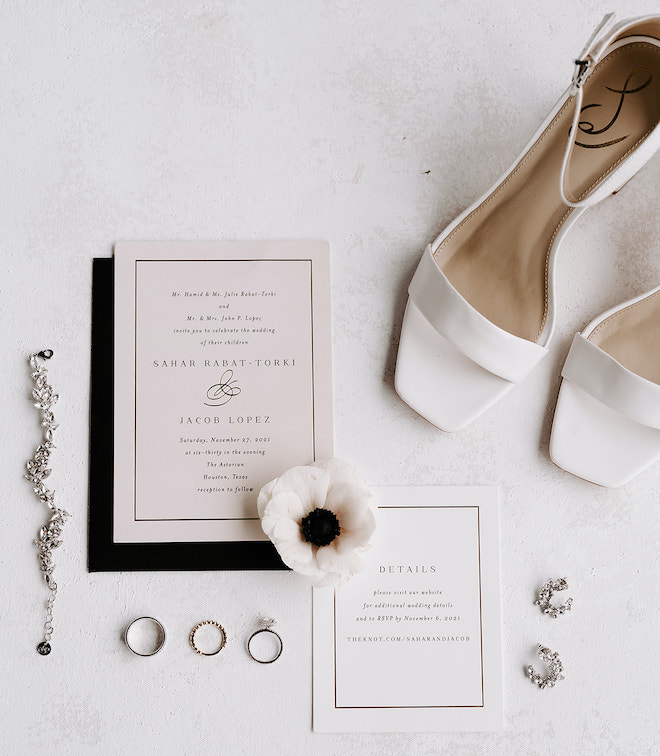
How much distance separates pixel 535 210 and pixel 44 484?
2.24ft

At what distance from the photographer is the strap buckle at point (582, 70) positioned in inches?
26.0

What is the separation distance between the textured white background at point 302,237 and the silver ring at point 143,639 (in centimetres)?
1

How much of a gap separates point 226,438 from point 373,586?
0.25 m

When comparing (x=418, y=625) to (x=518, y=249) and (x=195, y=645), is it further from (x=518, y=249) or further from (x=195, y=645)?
(x=518, y=249)

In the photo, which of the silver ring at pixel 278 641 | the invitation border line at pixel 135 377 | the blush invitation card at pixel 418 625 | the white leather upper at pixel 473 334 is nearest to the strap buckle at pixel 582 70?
the white leather upper at pixel 473 334

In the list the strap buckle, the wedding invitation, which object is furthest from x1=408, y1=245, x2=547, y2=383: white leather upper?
the strap buckle

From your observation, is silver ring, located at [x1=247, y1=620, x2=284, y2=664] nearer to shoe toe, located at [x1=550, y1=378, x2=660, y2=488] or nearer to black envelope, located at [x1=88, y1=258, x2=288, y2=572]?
black envelope, located at [x1=88, y1=258, x2=288, y2=572]

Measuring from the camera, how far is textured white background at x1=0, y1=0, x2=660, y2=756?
0.73m

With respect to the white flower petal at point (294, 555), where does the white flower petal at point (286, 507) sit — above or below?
above

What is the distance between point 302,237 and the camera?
30.4 inches

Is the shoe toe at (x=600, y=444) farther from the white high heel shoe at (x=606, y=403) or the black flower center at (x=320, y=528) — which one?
the black flower center at (x=320, y=528)

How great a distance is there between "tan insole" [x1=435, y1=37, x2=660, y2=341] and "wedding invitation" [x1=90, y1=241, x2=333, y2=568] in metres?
0.19

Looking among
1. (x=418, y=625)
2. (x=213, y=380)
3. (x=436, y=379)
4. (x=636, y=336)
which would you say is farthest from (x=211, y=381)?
(x=636, y=336)

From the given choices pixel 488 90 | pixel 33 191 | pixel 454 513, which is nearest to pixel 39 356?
pixel 33 191
